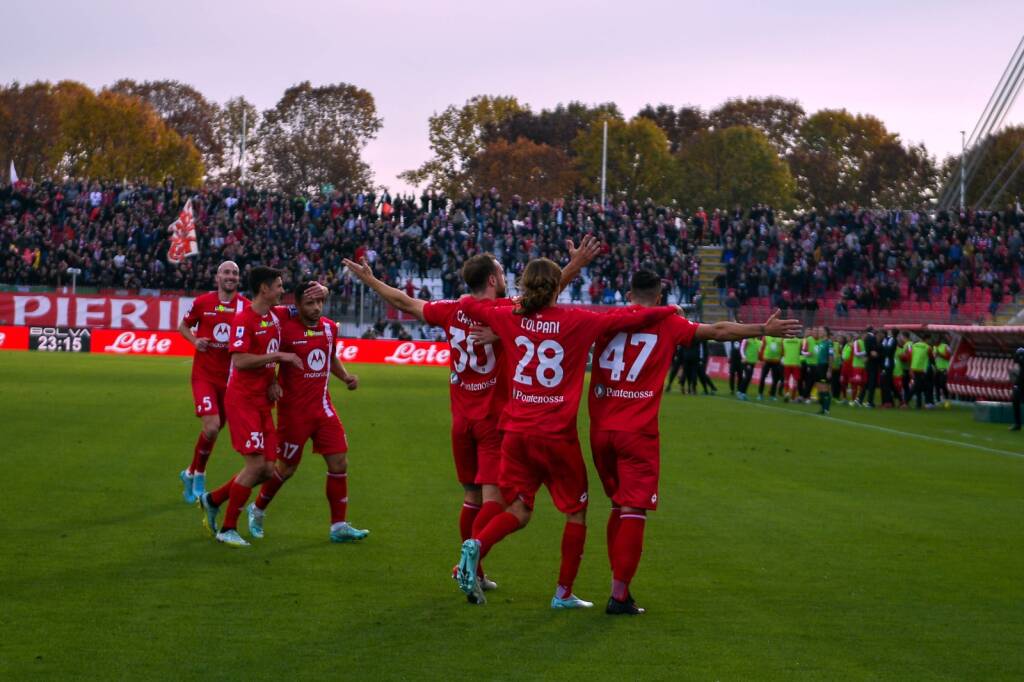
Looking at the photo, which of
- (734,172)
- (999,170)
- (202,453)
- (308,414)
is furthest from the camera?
(734,172)

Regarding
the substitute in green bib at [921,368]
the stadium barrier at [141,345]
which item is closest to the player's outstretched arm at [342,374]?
the substitute in green bib at [921,368]

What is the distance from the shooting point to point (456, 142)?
93438 mm

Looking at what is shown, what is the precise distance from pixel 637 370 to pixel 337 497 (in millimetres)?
3401

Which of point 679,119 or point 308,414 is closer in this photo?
point 308,414

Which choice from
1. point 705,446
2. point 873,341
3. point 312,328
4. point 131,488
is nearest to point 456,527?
point 312,328

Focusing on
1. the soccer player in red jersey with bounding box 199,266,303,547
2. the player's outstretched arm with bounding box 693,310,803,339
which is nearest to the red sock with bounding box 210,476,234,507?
the soccer player in red jersey with bounding box 199,266,303,547

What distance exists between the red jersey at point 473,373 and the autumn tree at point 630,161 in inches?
3264

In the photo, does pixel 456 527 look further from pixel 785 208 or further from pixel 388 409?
pixel 785 208

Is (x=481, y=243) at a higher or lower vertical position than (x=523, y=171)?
lower

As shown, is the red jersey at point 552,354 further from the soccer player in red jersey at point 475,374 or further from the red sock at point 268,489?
the red sock at point 268,489

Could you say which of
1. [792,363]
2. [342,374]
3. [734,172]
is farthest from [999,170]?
[342,374]

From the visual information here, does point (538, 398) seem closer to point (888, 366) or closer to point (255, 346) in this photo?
point (255, 346)

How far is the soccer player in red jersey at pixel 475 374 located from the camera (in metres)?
8.37

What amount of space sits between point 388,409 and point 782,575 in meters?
16.1
